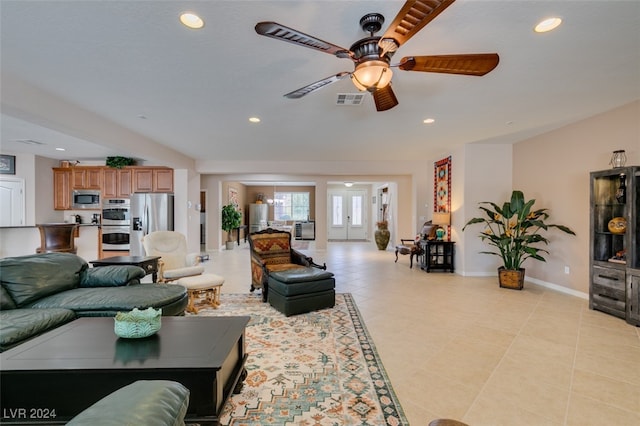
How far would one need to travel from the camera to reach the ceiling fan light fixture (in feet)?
5.89

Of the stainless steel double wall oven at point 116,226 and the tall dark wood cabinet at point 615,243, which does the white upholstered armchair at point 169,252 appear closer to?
the stainless steel double wall oven at point 116,226

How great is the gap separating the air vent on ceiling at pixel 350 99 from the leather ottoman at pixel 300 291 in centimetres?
213

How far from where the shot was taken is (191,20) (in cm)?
192

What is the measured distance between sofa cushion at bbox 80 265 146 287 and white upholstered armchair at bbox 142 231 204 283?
875mm

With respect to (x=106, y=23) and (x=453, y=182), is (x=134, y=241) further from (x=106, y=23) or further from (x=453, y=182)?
(x=453, y=182)

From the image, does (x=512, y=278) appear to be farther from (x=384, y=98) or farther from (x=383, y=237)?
(x=383, y=237)

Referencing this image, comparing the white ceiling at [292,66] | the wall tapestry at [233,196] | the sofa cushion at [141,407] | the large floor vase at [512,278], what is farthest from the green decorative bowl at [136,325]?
the wall tapestry at [233,196]

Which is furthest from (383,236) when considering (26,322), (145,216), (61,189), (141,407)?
(141,407)

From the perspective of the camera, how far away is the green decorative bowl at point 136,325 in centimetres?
180

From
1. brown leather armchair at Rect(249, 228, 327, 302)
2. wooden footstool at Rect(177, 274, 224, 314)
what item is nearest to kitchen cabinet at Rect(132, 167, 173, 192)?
brown leather armchair at Rect(249, 228, 327, 302)

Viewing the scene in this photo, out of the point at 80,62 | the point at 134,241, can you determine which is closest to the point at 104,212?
the point at 134,241

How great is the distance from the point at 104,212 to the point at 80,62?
5005mm

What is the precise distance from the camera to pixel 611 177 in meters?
3.61

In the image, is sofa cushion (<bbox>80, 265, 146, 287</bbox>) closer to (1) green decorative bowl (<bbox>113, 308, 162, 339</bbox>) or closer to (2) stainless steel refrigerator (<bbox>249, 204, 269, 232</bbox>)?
(1) green decorative bowl (<bbox>113, 308, 162, 339</bbox>)
